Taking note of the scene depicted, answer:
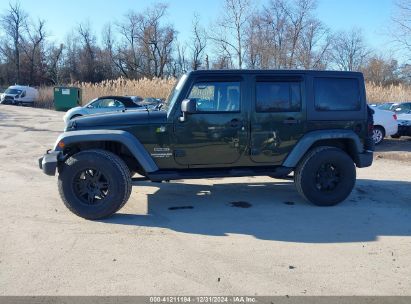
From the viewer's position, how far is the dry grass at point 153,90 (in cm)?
2916

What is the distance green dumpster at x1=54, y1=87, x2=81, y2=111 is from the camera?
1495 inches

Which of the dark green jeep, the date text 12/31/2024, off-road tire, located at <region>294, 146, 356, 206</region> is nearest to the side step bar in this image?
the dark green jeep

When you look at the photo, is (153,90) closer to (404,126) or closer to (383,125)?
(404,126)

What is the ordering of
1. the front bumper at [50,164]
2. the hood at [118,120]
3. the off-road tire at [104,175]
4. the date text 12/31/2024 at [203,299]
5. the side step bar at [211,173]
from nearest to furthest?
1. the date text 12/31/2024 at [203,299]
2. the front bumper at [50,164]
3. the off-road tire at [104,175]
4. the hood at [118,120]
5. the side step bar at [211,173]

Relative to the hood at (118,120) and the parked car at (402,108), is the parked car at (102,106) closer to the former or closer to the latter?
the parked car at (402,108)

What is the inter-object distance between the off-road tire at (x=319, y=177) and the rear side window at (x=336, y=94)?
653mm

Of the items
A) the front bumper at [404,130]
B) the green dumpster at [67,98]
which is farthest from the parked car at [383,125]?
the green dumpster at [67,98]

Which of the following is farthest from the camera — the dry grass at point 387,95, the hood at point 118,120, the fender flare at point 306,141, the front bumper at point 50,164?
the dry grass at point 387,95

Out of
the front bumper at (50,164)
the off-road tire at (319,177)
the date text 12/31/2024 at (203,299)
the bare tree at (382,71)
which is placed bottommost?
the date text 12/31/2024 at (203,299)

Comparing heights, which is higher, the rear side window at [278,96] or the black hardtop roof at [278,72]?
the black hardtop roof at [278,72]

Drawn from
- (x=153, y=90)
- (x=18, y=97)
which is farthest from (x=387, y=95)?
(x=18, y=97)

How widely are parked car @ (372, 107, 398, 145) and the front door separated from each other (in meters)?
9.66

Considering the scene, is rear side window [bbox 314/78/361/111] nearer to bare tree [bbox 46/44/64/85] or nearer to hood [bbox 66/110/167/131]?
hood [bbox 66/110/167/131]

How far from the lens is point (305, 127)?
6391mm
